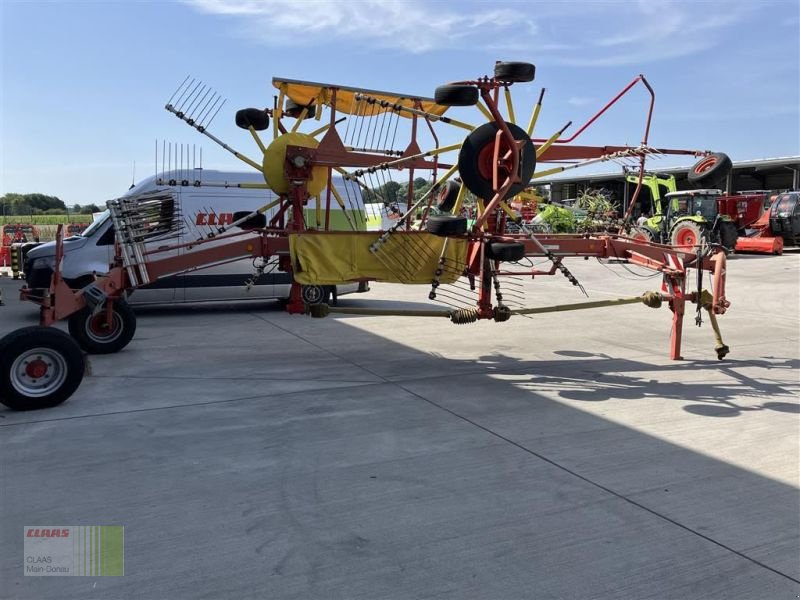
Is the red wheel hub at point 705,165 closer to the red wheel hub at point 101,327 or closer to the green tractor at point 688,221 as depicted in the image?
the red wheel hub at point 101,327

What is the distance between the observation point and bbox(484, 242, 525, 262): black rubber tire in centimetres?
631

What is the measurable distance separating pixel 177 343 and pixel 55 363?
2.97m

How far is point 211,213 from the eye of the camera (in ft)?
37.3

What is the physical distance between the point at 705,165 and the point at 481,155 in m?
3.15

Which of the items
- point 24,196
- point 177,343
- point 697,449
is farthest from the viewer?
point 24,196

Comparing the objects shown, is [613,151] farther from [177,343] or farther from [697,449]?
[177,343]

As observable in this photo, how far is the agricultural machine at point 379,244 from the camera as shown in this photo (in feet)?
20.0

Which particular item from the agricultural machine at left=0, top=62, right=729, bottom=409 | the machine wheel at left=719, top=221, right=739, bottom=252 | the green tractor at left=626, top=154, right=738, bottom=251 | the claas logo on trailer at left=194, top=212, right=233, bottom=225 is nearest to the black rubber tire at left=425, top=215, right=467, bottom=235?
the agricultural machine at left=0, top=62, right=729, bottom=409

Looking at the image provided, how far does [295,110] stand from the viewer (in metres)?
8.92

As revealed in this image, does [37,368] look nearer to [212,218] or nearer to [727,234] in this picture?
[212,218]

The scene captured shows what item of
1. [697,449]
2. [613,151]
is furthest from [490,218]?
[697,449]

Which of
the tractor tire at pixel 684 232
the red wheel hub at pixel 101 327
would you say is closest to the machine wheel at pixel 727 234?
the tractor tire at pixel 684 232

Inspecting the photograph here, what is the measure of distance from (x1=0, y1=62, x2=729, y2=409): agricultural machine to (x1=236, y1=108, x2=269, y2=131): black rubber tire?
0.01 meters

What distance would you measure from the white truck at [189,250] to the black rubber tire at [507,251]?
14.2 feet
